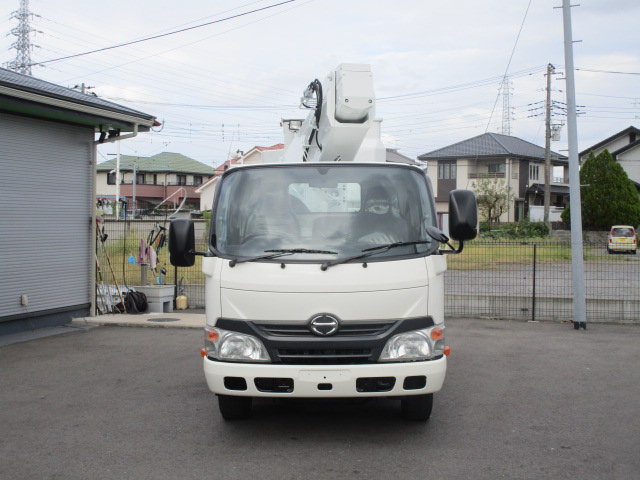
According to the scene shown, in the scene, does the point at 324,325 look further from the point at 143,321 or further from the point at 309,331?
the point at 143,321

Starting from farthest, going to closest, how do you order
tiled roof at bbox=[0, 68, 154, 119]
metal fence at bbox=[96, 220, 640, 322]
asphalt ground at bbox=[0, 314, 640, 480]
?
metal fence at bbox=[96, 220, 640, 322], tiled roof at bbox=[0, 68, 154, 119], asphalt ground at bbox=[0, 314, 640, 480]

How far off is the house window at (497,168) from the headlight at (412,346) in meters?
49.5

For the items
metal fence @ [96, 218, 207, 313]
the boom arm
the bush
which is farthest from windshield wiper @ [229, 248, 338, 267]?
the bush

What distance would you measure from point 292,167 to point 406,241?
120 centimetres

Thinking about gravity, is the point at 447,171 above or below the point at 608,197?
above

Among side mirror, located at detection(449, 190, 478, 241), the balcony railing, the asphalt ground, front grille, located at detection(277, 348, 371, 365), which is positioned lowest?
the asphalt ground

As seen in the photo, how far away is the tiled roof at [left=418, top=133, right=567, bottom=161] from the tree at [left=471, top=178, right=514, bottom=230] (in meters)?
2.91

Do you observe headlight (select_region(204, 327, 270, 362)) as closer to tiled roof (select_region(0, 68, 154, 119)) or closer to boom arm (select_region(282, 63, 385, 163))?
boom arm (select_region(282, 63, 385, 163))

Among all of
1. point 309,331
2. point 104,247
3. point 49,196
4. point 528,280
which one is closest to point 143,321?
point 104,247

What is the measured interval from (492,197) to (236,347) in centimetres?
4541

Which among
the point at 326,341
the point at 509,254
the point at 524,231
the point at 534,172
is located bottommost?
the point at 326,341

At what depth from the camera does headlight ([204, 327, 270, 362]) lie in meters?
5.07

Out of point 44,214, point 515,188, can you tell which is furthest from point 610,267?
point 515,188

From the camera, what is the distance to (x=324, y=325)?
5.00 meters
